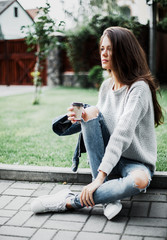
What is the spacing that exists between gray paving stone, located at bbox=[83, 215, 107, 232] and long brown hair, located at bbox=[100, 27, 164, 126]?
989 mm

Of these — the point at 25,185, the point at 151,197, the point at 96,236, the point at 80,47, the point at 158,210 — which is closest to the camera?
the point at 96,236

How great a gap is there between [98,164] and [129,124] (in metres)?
0.43

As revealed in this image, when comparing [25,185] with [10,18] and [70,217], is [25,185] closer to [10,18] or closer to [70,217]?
[70,217]

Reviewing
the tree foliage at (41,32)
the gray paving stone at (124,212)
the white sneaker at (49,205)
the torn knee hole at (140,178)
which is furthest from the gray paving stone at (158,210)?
the tree foliage at (41,32)

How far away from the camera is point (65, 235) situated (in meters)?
2.27

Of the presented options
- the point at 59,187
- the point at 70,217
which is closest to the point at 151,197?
the point at 70,217

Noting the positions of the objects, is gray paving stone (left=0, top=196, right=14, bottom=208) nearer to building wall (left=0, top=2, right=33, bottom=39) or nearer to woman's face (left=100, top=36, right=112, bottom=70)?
woman's face (left=100, top=36, right=112, bottom=70)

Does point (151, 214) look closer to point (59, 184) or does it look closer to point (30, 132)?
point (59, 184)

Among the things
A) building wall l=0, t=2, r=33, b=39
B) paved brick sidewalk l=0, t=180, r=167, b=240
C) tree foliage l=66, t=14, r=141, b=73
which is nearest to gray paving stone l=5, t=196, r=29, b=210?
paved brick sidewalk l=0, t=180, r=167, b=240

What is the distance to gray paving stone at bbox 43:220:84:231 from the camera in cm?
238

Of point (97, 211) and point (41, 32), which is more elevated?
point (41, 32)

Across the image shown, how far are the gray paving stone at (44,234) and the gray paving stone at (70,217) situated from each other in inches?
7.6

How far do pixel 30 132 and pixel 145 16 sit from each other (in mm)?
5459

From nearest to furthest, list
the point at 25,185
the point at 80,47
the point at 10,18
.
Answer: the point at 25,185 < the point at 10,18 < the point at 80,47
